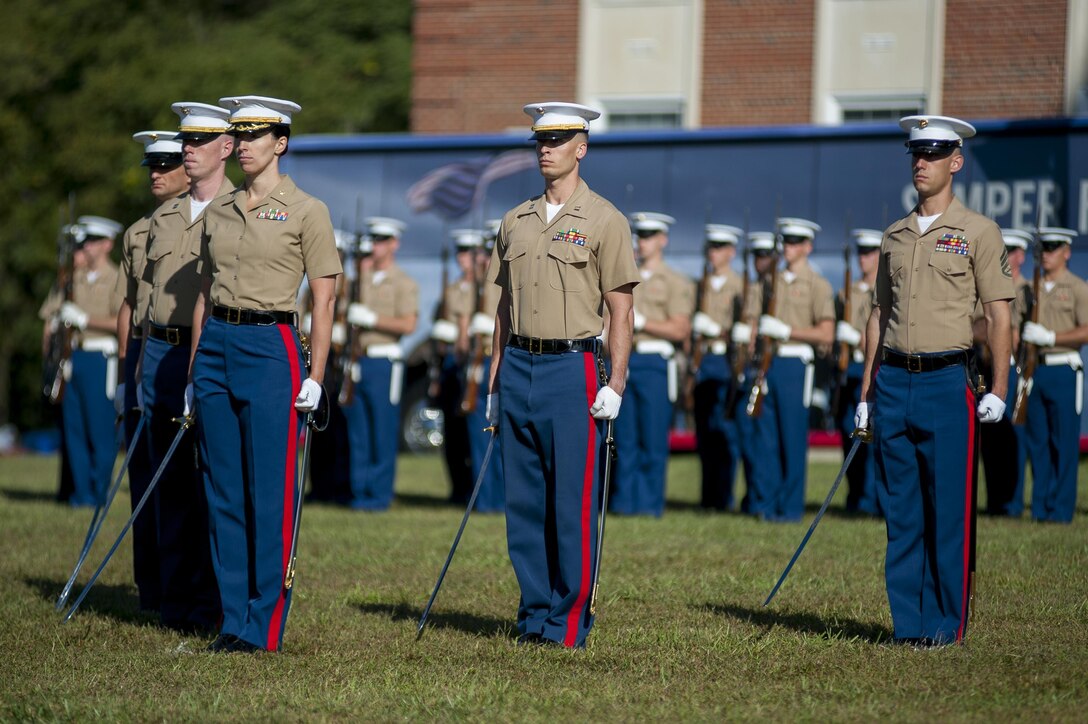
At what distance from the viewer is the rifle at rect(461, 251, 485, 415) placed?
13.5m

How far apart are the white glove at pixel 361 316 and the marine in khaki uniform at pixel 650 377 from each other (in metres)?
2.24

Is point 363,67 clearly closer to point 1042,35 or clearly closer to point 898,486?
point 1042,35

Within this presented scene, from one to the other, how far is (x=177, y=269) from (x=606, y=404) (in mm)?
2257

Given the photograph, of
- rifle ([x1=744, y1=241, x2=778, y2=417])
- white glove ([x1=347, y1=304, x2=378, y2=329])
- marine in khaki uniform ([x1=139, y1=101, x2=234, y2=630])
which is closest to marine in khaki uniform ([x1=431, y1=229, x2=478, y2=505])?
white glove ([x1=347, y1=304, x2=378, y2=329])

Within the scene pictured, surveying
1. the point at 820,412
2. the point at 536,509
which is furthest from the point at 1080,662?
the point at 820,412

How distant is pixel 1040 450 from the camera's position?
12.2 meters

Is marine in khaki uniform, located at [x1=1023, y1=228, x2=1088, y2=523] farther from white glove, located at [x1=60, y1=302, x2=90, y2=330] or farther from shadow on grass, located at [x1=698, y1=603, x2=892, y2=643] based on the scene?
white glove, located at [x1=60, y1=302, x2=90, y2=330]

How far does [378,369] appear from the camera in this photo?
1373 centimetres

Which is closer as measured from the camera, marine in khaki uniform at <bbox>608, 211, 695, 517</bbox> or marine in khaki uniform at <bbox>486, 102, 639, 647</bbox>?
marine in khaki uniform at <bbox>486, 102, 639, 647</bbox>

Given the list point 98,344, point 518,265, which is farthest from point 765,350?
point 518,265

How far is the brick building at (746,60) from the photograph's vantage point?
19500 millimetres

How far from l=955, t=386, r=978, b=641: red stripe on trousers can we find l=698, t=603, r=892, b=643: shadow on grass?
0.40 meters

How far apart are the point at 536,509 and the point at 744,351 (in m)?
6.18

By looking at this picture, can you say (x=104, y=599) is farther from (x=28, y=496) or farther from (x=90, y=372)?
(x=28, y=496)
